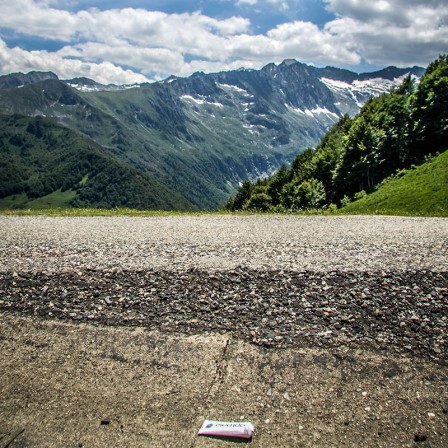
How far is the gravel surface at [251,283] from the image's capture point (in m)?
13.0

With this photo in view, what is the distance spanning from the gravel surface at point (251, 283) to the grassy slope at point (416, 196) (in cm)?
1888

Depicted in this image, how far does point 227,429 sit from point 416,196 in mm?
46894

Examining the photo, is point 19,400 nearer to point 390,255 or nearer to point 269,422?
point 269,422

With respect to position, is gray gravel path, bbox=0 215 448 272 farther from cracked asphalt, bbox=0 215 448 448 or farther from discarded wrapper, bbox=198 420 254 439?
discarded wrapper, bbox=198 420 254 439

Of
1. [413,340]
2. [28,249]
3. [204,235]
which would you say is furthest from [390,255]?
[28,249]

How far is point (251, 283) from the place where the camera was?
639 inches

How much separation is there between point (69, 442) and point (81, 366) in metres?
2.83

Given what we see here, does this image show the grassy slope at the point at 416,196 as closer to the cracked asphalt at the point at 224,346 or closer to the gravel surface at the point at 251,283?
the gravel surface at the point at 251,283

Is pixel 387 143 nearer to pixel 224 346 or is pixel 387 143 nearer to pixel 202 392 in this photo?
pixel 224 346

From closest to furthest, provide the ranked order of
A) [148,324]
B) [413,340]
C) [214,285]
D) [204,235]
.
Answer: [413,340] → [148,324] → [214,285] → [204,235]

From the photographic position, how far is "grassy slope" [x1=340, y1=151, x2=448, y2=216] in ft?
141

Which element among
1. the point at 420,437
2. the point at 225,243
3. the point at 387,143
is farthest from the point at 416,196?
the point at 420,437

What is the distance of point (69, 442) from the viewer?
877 cm

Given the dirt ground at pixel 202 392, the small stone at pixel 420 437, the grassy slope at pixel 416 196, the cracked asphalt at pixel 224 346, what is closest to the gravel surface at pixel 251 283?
the cracked asphalt at pixel 224 346
